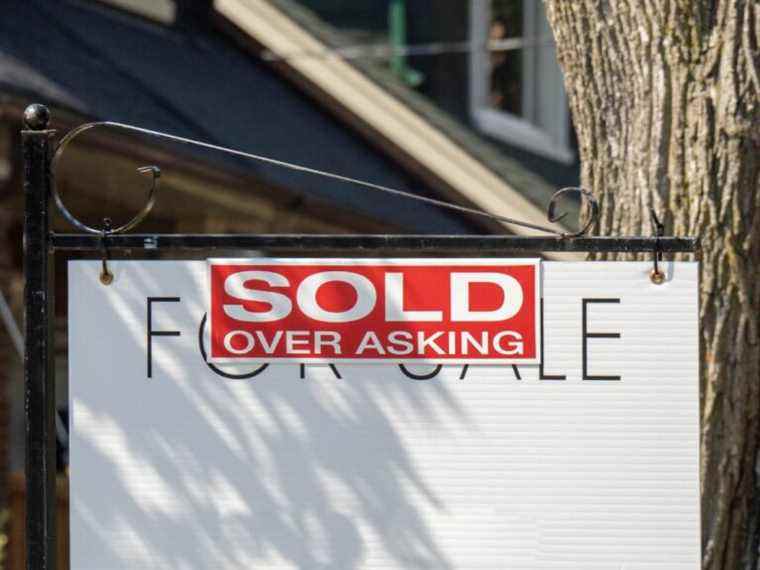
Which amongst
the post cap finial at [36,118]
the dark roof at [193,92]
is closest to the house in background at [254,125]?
the dark roof at [193,92]

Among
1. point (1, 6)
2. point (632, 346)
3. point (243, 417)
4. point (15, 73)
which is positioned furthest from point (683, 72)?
point (1, 6)

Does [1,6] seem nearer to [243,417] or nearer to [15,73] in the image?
[15,73]

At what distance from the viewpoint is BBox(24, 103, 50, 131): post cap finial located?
3.25 metres

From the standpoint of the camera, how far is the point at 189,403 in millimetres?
3221

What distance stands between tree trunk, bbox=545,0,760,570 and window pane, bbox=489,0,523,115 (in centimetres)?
684

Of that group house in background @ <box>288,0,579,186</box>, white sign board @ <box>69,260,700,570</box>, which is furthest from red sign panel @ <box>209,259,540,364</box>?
house in background @ <box>288,0,579,186</box>

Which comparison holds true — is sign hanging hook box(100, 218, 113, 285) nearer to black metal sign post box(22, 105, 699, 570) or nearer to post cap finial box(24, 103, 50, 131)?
black metal sign post box(22, 105, 699, 570)

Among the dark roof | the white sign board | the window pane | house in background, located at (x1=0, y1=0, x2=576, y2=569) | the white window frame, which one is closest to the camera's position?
the white sign board

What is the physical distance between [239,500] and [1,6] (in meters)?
4.78

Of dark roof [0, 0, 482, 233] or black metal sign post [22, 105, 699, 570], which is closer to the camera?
black metal sign post [22, 105, 699, 570]

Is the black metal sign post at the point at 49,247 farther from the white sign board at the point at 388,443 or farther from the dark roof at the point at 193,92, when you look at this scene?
the dark roof at the point at 193,92

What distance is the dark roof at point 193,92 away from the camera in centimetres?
683

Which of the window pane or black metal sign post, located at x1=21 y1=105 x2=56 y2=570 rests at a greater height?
the window pane

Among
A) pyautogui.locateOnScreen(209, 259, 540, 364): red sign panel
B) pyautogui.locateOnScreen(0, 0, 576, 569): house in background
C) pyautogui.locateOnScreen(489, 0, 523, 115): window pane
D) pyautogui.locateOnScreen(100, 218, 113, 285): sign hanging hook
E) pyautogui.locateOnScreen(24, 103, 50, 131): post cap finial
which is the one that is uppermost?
pyautogui.locateOnScreen(489, 0, 523, 115): window pane
